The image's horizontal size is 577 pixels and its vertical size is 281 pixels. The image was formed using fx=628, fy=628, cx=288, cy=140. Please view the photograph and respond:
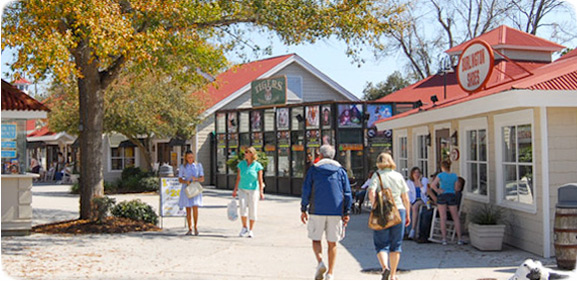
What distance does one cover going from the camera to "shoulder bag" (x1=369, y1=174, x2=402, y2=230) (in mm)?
7684

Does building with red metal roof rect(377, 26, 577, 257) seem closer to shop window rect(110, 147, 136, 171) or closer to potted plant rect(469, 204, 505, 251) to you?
potted plant rect(469, 204, 505, 251)

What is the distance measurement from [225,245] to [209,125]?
2100 cm

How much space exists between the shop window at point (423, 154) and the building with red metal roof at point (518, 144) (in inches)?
15.5

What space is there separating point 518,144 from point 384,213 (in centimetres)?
381

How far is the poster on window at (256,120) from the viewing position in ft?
88.5

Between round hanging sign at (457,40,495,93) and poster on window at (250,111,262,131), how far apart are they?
15085 millimetres

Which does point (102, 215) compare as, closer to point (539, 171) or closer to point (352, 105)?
point (539, 171)

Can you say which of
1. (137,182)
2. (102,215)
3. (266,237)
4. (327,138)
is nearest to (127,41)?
(102,215)

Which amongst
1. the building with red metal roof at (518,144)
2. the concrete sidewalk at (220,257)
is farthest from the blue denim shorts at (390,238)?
the building with red metal roof at (518,144)

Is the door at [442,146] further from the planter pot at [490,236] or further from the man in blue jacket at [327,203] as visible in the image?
the man in blue jacket at [327,203]

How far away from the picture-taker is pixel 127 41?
11.1 metres

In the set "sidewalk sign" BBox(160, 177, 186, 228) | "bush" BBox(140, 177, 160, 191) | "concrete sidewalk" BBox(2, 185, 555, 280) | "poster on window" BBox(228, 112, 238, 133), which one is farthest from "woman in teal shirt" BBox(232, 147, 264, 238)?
"poster on window" BBox(228, 112, 238, 133)

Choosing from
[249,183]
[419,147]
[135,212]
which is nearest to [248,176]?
[249,183]

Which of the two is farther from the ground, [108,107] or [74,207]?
[108,107]
